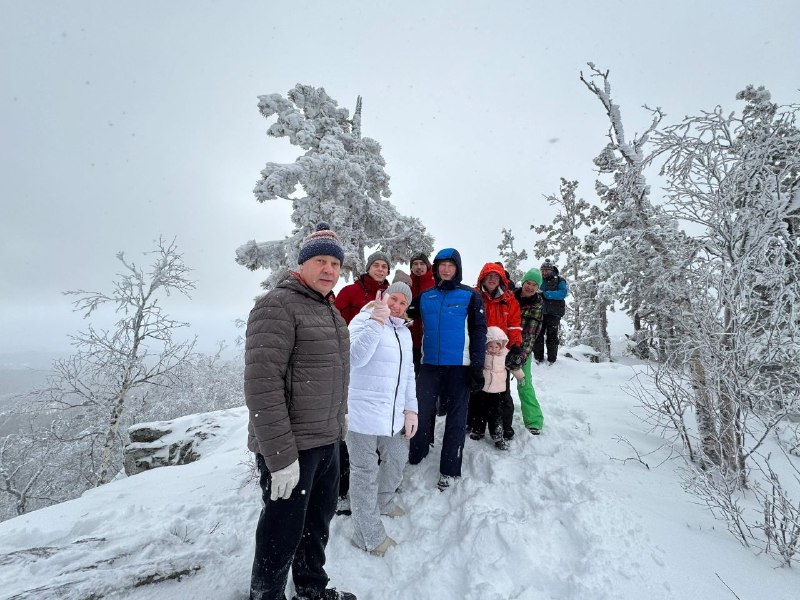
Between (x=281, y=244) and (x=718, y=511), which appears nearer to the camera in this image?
(x=718, y=511)

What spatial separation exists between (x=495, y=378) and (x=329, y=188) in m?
9.43

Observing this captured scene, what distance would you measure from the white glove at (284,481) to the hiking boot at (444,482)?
2330 millimetres

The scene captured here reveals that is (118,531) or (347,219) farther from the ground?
(347,219)

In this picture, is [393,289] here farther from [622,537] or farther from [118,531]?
[118,531]

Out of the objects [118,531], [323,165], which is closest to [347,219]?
[323,165]

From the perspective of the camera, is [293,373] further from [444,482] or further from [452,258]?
[444,482]

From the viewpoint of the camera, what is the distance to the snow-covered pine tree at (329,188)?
11.1 metres

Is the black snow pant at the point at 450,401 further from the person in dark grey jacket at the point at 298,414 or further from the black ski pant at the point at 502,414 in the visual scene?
the person in dark grey jacket at the point at 298,414

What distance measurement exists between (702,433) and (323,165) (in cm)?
1091

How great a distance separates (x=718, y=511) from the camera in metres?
3.14

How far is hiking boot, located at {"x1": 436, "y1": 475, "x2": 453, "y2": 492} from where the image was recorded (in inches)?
151

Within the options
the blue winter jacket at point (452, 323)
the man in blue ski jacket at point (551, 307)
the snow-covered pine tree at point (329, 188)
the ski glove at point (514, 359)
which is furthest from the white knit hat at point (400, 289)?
the snow-covered pine tree at point (329, 188)

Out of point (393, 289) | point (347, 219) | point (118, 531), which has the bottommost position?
point (118, 531)

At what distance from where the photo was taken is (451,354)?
387 centimetres
